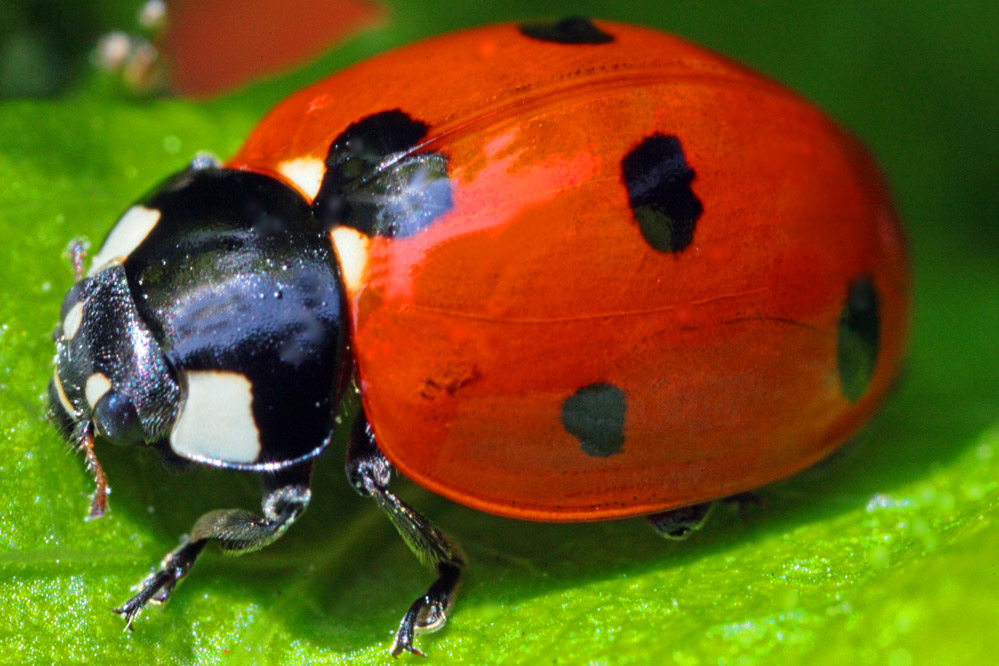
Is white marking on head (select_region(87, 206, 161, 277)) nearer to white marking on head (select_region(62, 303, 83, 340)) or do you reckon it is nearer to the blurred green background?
white marking on head (select_region(62, 303, 83, 340))

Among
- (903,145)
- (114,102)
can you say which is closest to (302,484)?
(114,102)

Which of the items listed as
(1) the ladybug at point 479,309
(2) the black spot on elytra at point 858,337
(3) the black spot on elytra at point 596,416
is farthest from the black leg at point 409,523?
(2) the black spot on elytra at point 858,337

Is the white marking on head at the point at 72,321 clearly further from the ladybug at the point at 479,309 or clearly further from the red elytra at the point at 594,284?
the red elytra at the point at 594,284

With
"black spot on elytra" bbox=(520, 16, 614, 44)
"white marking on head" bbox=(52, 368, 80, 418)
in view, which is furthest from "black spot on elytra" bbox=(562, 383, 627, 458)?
"white marking on head" bbox=(52, 368, 80, 418)

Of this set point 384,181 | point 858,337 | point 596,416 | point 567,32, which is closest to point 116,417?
point 384,181

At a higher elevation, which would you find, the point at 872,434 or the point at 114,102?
the point at 114,102

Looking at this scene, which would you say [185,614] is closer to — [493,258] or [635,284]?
[493,258]
